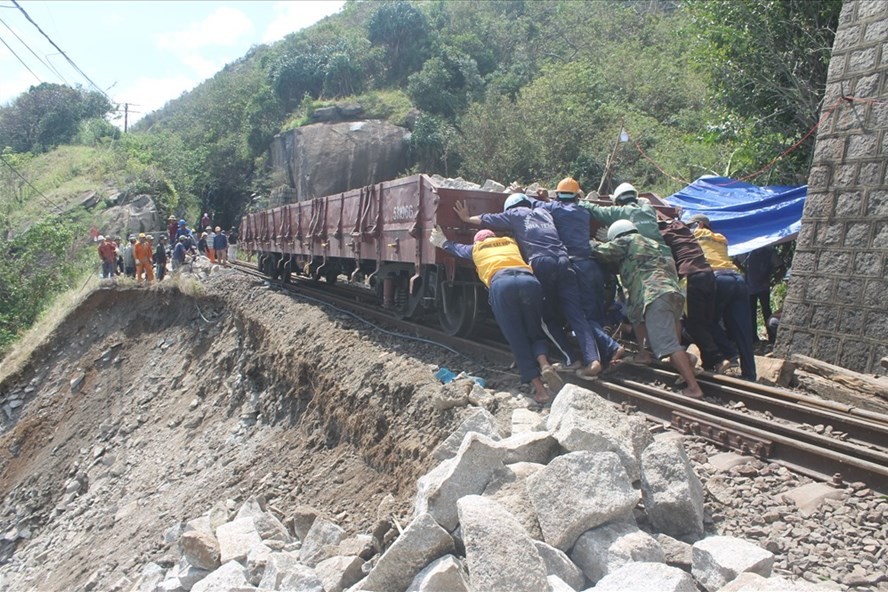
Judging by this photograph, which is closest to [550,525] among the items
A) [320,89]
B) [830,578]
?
[830,578]

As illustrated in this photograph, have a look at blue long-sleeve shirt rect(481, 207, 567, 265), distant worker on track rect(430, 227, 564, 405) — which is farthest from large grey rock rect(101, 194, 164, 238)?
distant worker on track rect(430, 227, 564, 405)

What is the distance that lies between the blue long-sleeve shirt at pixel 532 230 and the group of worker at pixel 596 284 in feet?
0.03

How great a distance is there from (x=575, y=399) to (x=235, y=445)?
6932 millimetres

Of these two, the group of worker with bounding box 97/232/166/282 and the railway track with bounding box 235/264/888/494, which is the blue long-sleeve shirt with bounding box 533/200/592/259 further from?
the group of worker with bounding box 97/232/166/282

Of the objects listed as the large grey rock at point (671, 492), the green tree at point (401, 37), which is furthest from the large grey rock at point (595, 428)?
the green tree at point (401, 37)

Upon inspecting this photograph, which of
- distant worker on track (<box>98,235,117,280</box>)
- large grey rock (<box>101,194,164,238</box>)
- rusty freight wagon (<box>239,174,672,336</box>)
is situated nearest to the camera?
rusty freight wagon (<box>239,174,672,336</box>)

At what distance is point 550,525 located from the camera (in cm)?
321

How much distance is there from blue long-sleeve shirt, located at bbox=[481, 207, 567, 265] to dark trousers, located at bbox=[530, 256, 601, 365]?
92 mm

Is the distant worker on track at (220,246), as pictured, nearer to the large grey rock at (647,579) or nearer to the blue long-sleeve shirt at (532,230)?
the blue long-sleeve shirt at (532,230)

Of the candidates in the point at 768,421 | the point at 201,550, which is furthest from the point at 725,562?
the point at 201,550

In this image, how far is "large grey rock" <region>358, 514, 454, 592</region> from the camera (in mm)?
3305

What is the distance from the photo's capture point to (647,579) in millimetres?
2766

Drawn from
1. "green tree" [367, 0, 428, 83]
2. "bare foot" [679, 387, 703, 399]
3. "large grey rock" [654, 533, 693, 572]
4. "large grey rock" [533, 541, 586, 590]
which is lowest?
"large grey rock" [533, 541, 586, 590]

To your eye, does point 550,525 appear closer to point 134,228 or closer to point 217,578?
point 217,578
